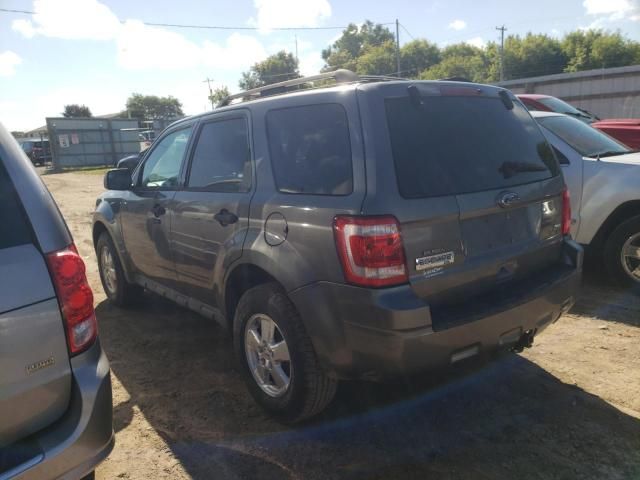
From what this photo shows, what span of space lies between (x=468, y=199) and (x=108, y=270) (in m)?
4.07

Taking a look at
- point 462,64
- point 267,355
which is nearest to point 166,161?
point 267,355

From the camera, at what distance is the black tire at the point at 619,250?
15.4 ft

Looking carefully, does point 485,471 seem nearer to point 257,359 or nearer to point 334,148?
point 257,359

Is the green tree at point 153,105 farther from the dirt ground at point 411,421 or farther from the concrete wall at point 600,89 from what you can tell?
the dirt ground at point 411,421

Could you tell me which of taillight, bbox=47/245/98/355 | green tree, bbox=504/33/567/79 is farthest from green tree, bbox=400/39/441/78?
taillight, bbox=47/245/98/355

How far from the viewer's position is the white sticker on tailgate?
7.97 feet

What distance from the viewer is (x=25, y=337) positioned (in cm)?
180

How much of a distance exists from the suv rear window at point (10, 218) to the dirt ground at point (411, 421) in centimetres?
147

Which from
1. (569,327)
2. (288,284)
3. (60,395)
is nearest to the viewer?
(60,395)

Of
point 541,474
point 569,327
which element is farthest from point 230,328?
point 569,327

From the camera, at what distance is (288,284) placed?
2643 mm

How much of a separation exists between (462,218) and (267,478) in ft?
5.41

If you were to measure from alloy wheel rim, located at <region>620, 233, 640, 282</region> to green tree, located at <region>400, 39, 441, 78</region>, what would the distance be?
4151 inches

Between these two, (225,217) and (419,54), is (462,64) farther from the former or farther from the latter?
(225,217)
